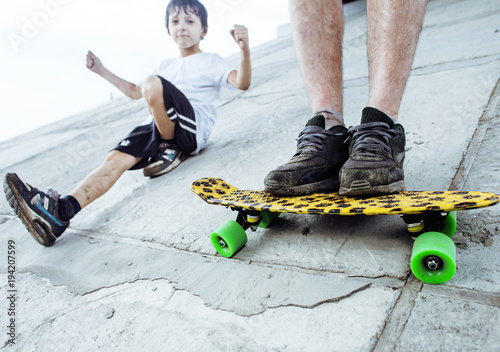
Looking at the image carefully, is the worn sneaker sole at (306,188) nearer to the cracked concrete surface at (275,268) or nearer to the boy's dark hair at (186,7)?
the cracked concrete surface at (275,268)

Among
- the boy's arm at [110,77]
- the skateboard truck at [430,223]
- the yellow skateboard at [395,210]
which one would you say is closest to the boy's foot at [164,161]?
the boy's arm at [110,77]

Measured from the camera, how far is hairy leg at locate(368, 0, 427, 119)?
45.1 inches

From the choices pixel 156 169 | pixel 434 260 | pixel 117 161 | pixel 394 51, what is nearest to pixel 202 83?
pixel 156 169

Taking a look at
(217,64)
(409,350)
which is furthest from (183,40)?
(409,350)

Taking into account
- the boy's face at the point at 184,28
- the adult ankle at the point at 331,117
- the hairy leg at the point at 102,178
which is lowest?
the hairy leg at the point at 102,178

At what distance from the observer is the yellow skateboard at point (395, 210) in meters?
0.70

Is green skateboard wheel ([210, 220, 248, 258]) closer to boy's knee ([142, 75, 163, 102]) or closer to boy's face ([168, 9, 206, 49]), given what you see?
boy's knee ([142, 75, 163, 102])

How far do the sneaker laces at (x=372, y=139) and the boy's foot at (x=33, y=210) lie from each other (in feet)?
4.06

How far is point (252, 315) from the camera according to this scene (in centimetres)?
77

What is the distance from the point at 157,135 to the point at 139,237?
84cm

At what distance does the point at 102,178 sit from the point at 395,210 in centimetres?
145

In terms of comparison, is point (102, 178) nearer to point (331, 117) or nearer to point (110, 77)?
point (110, 77)

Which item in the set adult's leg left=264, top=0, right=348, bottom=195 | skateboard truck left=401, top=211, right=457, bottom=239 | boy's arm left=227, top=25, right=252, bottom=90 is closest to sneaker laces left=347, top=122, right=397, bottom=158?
Answer: adult's leg left=264, top=0, right=348, bottom=195

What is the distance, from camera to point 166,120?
→ 192 cm
